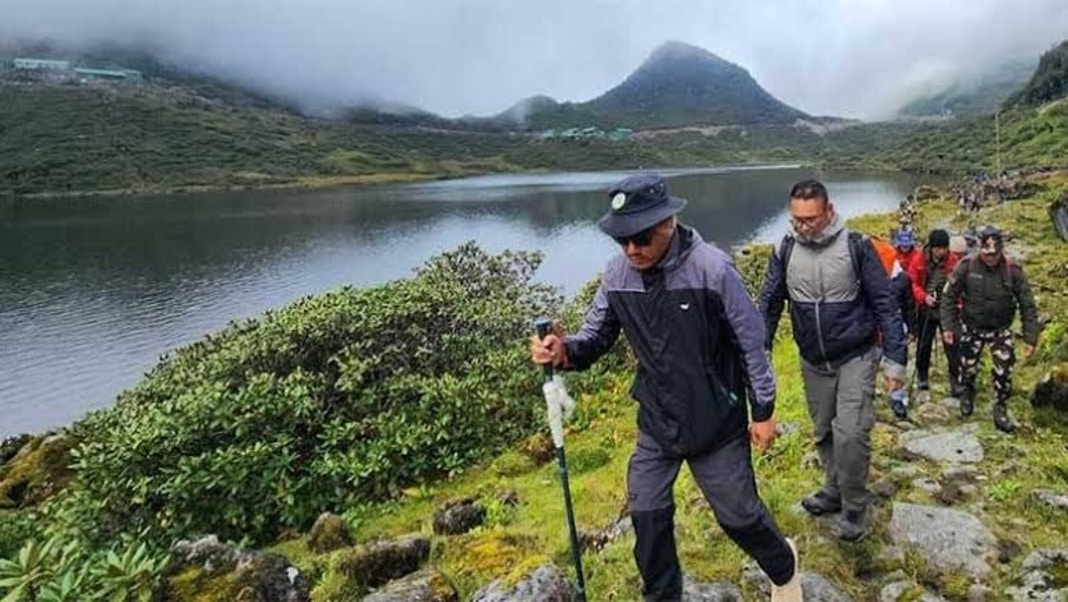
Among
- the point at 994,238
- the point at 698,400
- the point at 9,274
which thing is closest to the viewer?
the point at 698,400

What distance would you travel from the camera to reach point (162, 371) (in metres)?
12.2

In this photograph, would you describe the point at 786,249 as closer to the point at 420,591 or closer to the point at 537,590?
the point at 537,590

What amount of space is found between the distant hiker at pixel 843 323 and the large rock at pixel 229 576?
3921 millimetres

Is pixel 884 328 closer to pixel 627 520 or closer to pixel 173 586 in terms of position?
pixel 627 520

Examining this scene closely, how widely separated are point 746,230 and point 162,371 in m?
53.9

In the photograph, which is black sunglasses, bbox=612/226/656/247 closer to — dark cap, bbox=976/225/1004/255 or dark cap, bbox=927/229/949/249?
dark cap, bbox=976/225/1004/255

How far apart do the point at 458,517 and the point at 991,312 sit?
232 inches

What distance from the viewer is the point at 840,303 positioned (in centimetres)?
504

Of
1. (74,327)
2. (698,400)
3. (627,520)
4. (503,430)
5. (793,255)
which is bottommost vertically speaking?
(74,327)

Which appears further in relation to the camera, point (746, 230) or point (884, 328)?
point (746, 230)

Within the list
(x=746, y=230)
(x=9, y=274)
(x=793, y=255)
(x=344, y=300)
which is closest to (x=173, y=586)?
(x=793, y=255)

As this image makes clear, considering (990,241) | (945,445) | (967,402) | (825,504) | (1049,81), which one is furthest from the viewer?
(1049,81)

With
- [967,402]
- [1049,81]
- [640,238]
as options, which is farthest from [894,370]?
[1049,81]

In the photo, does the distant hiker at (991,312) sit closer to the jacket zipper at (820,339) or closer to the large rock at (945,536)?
the large rock at (945,536)
